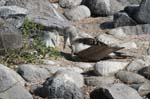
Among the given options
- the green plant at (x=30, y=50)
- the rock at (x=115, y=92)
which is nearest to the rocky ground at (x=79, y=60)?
the rock at (x=115, y=92)

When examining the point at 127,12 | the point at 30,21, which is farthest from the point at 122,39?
the point at 30,21

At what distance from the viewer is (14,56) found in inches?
300

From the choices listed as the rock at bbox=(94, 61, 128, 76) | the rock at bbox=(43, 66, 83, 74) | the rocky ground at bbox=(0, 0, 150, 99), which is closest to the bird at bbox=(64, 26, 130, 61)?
the rocky ground at bbox=(0, 0, 150, 99)

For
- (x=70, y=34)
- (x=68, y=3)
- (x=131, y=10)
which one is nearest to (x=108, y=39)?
(x=70, y=34)

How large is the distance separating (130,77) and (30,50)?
63.7 inches

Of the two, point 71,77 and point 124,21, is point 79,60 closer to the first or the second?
point 71,77

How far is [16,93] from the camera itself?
6344mm

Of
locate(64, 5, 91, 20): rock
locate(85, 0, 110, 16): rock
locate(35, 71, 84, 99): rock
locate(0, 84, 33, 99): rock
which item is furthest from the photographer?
locate(85, 0, 110, 16): rock

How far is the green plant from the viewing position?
763 centimetres

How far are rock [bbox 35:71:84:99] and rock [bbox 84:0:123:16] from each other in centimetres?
438

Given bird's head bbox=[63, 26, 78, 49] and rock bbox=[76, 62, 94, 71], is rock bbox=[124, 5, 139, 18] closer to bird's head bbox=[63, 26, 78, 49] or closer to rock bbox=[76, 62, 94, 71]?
bird's head bbox=[63, 26, 78, 49]

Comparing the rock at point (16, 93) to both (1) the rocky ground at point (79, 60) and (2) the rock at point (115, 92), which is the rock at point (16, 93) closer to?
(1) the rocky ground at point (79, 60)

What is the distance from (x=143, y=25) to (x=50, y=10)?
1.69 m

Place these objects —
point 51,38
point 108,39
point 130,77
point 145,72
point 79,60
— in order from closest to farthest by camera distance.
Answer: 1. point 130,77
2. point 145,72
3. point 79,60
4. point 51,38
5. point 108,39
